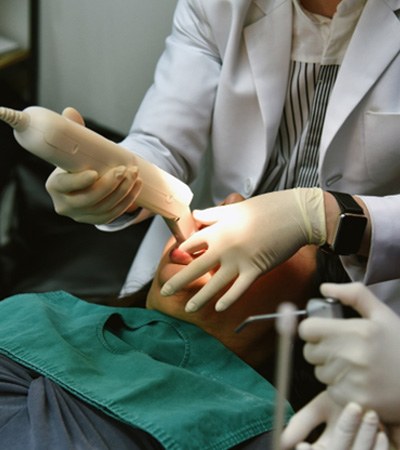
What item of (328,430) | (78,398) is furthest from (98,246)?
(328,430)

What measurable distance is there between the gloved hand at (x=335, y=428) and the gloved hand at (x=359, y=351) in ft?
0.08

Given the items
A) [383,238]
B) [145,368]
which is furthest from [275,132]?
[145,368]

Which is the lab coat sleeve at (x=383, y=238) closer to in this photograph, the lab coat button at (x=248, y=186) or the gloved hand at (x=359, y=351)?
the lab coat button at (x=248, y=186)

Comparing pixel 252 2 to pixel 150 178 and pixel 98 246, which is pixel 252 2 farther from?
pixel 98 246

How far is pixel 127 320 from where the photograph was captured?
1.25 metres

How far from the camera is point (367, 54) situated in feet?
4.29

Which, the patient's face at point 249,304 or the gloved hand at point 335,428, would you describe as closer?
the gloved hand at point 335,428

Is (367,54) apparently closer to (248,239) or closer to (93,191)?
(248,239)

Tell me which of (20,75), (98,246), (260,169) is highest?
(260,169)

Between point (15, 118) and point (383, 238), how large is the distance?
2.02 ft

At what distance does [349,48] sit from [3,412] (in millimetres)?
802

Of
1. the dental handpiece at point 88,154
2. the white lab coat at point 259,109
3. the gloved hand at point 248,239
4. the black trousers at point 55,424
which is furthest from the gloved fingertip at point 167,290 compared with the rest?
the white lab coat at point 259,109

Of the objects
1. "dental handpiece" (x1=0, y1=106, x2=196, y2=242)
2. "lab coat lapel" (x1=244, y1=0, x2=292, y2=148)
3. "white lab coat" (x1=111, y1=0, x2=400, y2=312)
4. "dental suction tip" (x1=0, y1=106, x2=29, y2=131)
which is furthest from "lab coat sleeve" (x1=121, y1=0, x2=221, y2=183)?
"dental suction tip" (x1=0, y1=106, x2=29, y2=131)

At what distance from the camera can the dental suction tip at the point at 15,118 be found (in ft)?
3.12
